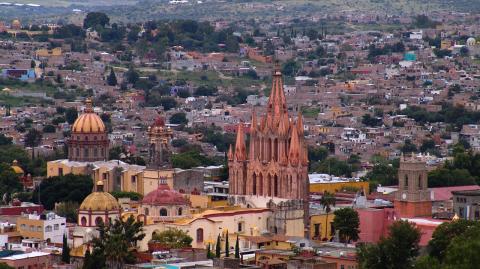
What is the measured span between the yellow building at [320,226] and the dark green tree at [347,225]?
112 inches

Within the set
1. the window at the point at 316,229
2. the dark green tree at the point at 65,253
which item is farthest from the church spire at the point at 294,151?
the dark green tree at the point at 65,253

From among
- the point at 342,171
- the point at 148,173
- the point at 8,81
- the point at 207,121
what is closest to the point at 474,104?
the point at 207,121

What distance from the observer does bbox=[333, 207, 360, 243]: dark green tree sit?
97188 millimetres

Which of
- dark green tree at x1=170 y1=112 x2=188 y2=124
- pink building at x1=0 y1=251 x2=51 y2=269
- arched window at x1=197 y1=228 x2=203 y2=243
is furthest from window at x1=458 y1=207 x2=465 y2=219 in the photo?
dark green tree at x1=170 y1=112 x2=188 y2=124

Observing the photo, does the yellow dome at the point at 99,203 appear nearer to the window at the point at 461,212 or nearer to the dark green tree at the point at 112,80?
the window at the point at 461,212

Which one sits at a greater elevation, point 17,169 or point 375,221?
point 375,221

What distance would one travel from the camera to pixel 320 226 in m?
101

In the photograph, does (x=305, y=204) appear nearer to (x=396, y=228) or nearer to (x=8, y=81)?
(x=396, y=228)

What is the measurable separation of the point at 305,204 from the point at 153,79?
101 metres

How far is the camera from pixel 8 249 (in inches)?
3612

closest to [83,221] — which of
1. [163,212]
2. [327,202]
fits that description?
[163,212]

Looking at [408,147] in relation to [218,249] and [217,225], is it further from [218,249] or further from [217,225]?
[218,249]

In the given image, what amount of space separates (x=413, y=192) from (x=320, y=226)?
13.7 feet

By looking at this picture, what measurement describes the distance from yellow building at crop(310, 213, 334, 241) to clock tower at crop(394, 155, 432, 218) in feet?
9.49
